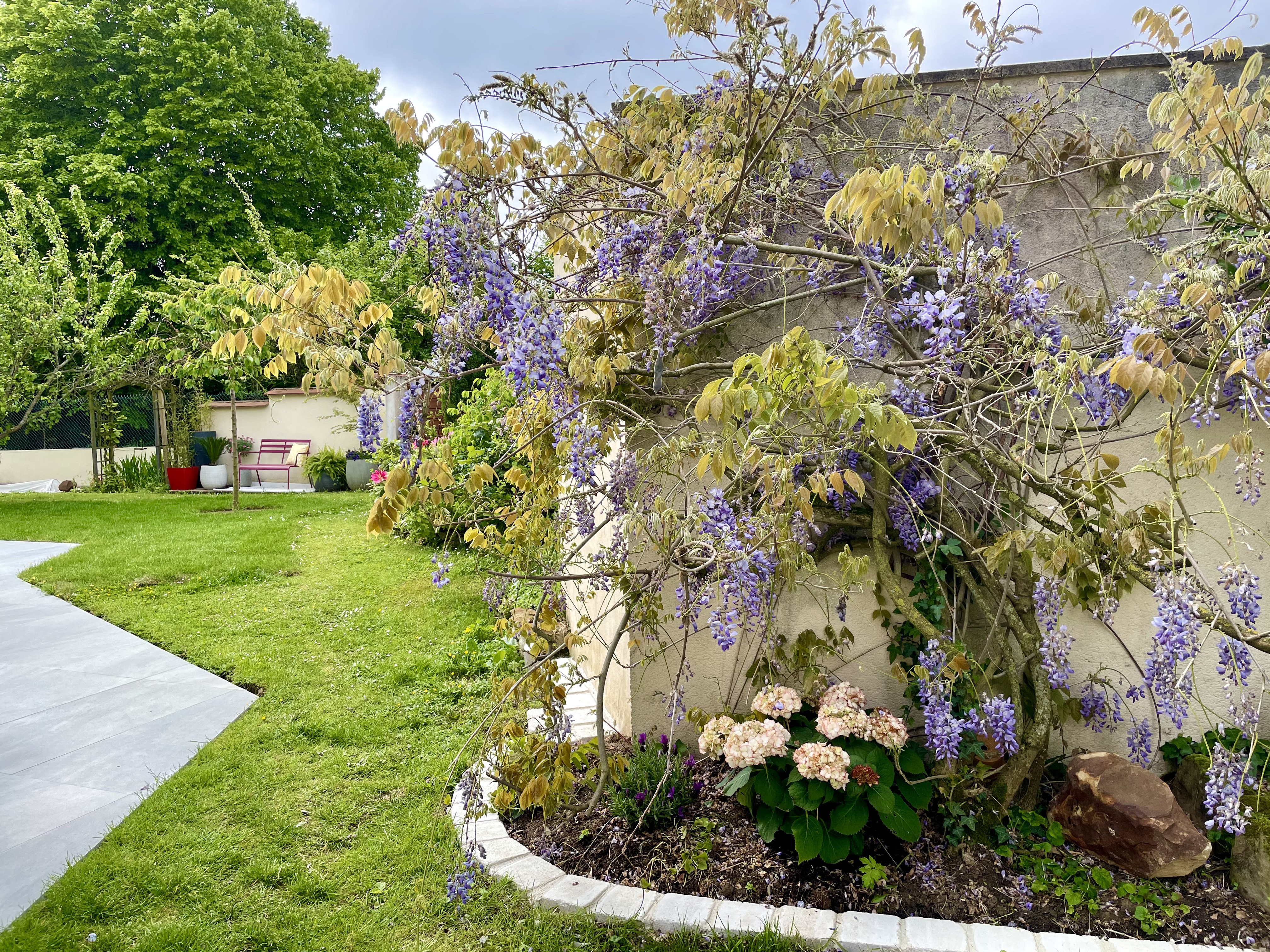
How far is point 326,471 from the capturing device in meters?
13.0

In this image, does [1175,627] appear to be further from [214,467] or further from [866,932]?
[214,467]

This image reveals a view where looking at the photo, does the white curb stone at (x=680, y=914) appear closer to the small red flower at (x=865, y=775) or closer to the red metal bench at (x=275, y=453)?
the small red flower at (x=865, y=775)

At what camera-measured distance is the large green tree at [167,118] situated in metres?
13.9

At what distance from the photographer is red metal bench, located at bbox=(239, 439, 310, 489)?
563 inches

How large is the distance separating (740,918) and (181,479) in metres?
13.7

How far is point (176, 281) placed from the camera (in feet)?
33.0

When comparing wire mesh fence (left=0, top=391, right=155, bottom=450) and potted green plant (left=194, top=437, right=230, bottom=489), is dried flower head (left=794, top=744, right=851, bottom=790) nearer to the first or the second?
potted green plant (left=194, top=437, right=230, bottom=489)

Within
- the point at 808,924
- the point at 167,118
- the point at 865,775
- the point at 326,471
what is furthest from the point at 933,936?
the point at 167,118

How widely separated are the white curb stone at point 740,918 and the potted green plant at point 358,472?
38.6ft

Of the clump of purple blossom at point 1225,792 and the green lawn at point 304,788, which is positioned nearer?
the clump of purple blossom at point 1225,792

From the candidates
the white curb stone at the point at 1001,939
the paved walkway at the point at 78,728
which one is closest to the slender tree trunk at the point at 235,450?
the paved walkway at the point at 78,728

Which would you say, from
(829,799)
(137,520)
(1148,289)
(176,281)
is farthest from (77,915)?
(176,281)

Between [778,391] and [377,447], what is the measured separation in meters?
1.58

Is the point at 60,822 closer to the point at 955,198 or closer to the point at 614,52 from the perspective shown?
the point at 614,52
